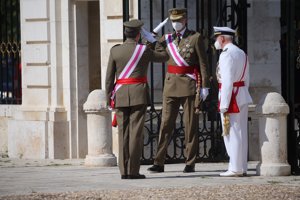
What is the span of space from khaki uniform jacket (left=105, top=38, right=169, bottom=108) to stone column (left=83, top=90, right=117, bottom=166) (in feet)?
5.77

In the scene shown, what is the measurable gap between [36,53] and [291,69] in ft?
19.4

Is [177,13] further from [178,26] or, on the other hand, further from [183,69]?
[183,69]

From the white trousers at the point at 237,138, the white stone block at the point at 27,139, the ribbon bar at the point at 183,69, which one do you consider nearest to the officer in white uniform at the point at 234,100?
the white trousers at the point at 237,138

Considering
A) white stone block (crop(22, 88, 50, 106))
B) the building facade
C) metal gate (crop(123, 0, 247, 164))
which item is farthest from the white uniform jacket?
white stone block (crop(22, 88, 50, 106))

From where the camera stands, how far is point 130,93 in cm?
1630

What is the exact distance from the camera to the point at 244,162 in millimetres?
16562

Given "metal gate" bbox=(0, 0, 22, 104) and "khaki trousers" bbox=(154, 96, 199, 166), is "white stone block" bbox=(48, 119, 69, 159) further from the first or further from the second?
A: "khaki trousers" bbox=(154, 96, 199, 166)

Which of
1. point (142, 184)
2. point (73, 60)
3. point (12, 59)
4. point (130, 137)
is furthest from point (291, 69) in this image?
point (12, 59)

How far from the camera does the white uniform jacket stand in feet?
53.5

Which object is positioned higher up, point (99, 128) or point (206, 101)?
point (206, 101)

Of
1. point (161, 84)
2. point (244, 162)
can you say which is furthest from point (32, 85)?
point (244, 162)

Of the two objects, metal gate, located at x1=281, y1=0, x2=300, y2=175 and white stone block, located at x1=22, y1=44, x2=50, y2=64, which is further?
white stone block, located at x1=22, y1=44, x2=50, y2=64

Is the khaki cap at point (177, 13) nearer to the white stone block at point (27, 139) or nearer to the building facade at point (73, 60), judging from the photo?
the building facade at point (73, 60)

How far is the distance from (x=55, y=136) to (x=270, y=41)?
12.5 feet
